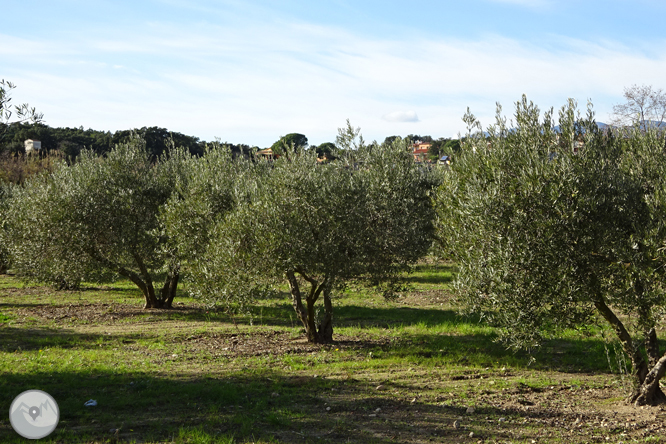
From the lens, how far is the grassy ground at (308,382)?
33.4ft

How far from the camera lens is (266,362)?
16109mm

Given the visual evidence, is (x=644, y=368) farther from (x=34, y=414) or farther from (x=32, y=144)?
(x=32, y=144)

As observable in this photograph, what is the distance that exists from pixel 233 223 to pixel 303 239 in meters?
2.46

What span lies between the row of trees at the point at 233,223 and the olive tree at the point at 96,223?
0.05 metres

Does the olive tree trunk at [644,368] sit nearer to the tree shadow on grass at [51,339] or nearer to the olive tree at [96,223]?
the tree shadow on grass at [51,339]

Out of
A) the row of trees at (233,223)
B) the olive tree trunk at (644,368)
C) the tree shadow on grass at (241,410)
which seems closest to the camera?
the tree shadow on grass at (241,410)

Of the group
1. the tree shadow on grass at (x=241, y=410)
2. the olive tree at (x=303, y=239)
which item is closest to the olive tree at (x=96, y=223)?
the olive tree at (x=303, y=239)

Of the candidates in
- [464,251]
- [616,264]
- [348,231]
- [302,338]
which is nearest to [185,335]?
[302,338]

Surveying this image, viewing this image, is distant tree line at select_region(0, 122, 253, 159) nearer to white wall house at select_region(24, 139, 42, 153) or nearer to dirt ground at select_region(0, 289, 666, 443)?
white wall house at select_region(24, 139, 42, 153)

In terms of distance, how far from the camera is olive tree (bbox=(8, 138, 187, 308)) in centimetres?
2350

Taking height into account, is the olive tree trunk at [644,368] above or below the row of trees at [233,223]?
below

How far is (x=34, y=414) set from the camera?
10719mm

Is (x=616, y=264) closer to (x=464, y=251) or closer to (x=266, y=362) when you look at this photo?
(x=464, y=251)

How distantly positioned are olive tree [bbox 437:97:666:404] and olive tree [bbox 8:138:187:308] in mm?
15877
